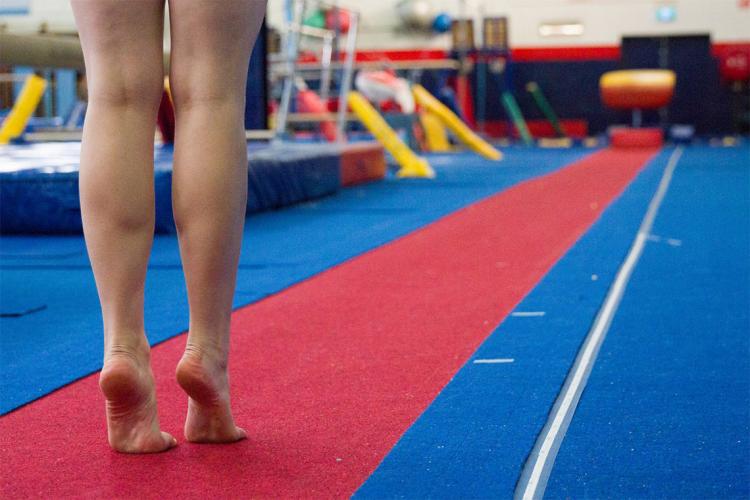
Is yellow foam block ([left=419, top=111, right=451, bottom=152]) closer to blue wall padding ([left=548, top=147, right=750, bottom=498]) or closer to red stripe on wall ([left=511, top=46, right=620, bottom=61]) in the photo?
red stripe on wall ([left=511, top=46, right=620, bottom=61])

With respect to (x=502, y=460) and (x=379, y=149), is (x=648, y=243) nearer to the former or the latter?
(x=502, y=460)

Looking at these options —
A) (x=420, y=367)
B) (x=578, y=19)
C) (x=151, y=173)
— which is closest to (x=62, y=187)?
(x=420, y=367)

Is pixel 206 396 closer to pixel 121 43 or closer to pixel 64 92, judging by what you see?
pixel 121 43

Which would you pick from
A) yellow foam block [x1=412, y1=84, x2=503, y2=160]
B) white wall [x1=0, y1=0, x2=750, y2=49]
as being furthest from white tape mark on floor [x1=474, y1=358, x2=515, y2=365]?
white wall [x1=0, y1=0, x2=750, y2=49]

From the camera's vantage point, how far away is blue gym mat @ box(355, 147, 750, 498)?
36.6 inches

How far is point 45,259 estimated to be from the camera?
2.60 m

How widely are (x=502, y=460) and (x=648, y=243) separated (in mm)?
1937

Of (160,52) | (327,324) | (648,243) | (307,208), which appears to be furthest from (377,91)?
(160,52)

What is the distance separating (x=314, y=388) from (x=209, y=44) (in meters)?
0.49

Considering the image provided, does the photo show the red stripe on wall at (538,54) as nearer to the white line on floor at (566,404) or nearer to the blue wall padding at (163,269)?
the blue wall padding at (163,269)

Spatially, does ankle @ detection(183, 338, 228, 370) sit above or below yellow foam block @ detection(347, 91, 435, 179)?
above

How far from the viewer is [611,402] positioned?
1.21 metres

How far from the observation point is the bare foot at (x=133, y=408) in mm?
987

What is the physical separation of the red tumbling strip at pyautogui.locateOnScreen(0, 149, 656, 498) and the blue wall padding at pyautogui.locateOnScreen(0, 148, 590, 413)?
83mm
